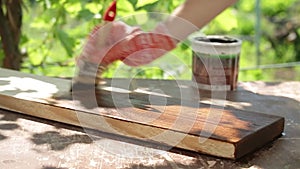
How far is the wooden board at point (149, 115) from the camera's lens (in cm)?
94

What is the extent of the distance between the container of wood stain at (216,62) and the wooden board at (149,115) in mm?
68

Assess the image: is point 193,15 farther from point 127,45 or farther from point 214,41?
point 214,41

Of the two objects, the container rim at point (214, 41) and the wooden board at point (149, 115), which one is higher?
the container rim at point (214, 41)

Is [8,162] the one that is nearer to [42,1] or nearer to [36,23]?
[42,1]

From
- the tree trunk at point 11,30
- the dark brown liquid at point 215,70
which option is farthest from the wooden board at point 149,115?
the tree trunk at point 11,30

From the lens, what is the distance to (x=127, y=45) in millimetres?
1026

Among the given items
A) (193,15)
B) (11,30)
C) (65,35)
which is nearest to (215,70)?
(193,15)

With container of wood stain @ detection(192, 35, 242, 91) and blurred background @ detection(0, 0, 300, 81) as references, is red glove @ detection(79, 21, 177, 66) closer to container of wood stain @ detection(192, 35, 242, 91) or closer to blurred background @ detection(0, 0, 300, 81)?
blurred background @ detection(0, 0, 300, 81)

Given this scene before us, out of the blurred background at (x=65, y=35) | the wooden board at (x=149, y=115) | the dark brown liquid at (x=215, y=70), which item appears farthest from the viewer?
the blurred background at (x=65, y=35)

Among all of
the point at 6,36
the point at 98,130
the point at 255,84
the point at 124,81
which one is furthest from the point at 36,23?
the point at 98,130

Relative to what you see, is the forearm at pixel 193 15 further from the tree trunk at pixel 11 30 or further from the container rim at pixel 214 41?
the tree trunk at pixel 11 30

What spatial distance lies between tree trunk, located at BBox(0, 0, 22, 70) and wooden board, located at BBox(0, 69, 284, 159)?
0.63 m

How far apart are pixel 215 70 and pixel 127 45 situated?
0.34 meters

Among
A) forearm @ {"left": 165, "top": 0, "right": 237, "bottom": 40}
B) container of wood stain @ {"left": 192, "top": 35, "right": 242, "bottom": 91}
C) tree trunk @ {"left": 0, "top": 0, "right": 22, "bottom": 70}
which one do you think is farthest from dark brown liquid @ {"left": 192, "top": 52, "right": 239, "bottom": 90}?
tree trunk @ {"left": 0, "top": 0, "right": 22, "bottom": 70}
